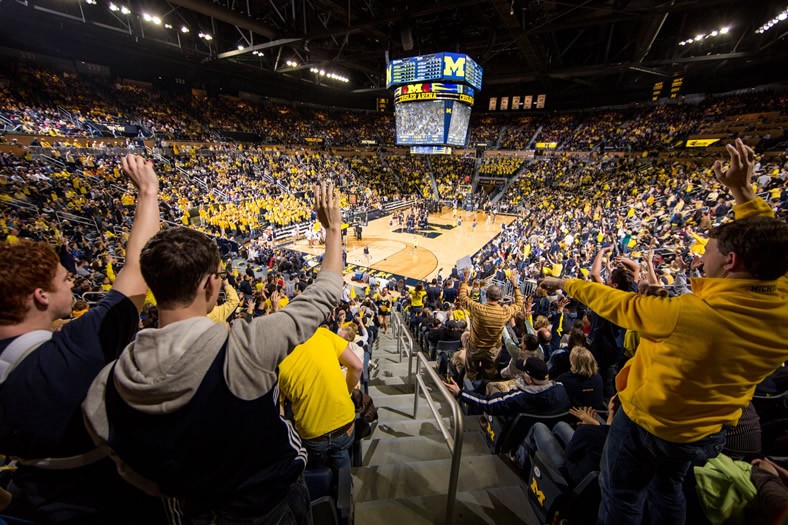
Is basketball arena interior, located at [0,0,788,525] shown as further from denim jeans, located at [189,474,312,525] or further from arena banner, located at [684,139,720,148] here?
arena banner, located at [684,139,720,148]

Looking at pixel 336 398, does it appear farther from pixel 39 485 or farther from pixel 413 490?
pixel 39 485

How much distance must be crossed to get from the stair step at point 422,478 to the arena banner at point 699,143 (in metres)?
28.6

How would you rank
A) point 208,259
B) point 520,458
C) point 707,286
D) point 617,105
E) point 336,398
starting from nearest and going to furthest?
point 208,259
point 707,286
point 336,398
point 520,458
point 617,105

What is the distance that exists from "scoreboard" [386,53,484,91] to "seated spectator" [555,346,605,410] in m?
18.9

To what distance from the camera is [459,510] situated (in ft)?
7.39

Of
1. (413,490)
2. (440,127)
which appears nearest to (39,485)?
(413,490)

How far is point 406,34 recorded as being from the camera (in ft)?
53.3

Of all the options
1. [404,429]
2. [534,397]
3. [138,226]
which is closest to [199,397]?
[138,226]

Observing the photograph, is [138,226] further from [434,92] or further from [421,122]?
[421,122]

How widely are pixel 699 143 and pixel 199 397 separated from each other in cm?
3122

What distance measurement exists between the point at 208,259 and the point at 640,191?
80.9 feet

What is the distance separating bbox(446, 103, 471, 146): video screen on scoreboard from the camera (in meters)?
21.3

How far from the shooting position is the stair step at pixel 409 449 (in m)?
3.13

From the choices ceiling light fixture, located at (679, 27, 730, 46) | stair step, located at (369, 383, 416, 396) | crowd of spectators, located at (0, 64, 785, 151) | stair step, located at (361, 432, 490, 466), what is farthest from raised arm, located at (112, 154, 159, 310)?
ceiling light fixture, located at (679, 27, 730, 46)
